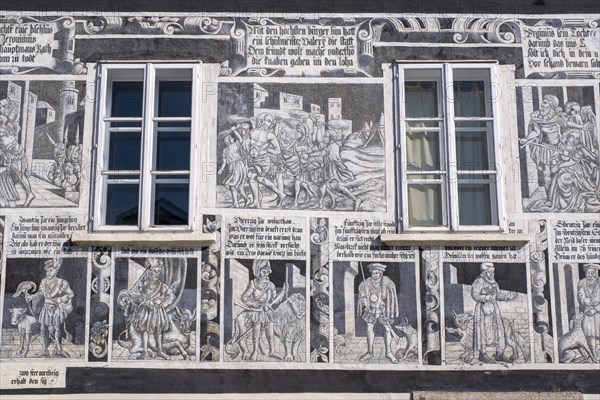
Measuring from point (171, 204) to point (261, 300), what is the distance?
145cm

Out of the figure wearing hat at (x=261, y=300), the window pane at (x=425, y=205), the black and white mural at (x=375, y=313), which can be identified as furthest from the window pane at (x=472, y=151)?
the figure wearing hat at (x=261, y=300)

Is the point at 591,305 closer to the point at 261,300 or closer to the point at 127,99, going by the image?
the point at 261,300

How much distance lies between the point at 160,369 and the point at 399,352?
2435 mm

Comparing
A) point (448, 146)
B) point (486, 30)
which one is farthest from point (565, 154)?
point (486, 30)

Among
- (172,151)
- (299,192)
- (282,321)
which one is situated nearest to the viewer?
(282,321)

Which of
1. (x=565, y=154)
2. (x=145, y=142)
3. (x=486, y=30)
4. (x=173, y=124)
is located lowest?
(x=565, y=154)

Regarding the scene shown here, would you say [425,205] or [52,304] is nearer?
[52,304]

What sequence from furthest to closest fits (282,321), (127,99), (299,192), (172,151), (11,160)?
(127,99), (172,151), (11,160), (299,192), (282,321)

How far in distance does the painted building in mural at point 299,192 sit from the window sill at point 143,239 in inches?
0.8

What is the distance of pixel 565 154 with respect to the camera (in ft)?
34.8

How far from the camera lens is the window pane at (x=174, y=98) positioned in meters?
10.8

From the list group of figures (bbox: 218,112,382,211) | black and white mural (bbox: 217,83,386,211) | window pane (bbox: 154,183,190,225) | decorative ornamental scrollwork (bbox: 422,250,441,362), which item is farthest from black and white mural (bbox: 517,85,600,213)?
window pane (bbox: 154,183,190,225)

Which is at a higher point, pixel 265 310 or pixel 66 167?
pixel 66 167

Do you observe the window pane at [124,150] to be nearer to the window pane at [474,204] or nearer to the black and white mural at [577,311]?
the window pane at [474,204]
